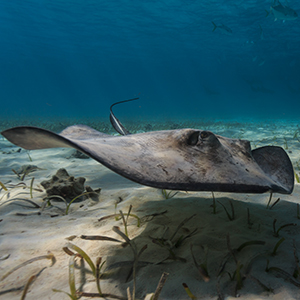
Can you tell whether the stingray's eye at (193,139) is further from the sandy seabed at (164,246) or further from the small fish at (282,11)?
the small fish at (282,11)

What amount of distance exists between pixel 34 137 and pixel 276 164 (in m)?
2.23

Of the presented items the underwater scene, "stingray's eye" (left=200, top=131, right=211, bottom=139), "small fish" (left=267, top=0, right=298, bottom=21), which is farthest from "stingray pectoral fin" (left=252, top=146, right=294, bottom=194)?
"small fish" (left=267, top=0, right=298, bottom=21)

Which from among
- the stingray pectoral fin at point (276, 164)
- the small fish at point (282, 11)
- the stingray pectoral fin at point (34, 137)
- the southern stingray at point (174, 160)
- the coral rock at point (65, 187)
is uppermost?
the small fish at point (282, 11)

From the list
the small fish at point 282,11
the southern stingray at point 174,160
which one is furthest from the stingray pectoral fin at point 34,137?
the small fish at point 282,11

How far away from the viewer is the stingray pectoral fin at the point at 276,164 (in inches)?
69.3

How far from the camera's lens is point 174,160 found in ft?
4.30

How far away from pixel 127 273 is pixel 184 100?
140m

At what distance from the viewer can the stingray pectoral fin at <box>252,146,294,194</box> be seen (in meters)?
1.76

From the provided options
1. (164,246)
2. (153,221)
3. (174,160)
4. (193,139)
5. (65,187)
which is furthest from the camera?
(65,187)

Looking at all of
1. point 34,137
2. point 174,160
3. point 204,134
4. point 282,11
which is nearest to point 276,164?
point 204,134

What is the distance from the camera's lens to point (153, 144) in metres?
1.60

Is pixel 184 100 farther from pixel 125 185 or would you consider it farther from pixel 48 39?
pixel 125 185

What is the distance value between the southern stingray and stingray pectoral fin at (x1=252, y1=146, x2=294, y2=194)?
0.06 ft

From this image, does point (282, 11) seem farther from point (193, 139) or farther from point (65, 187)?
point (65, 187)
